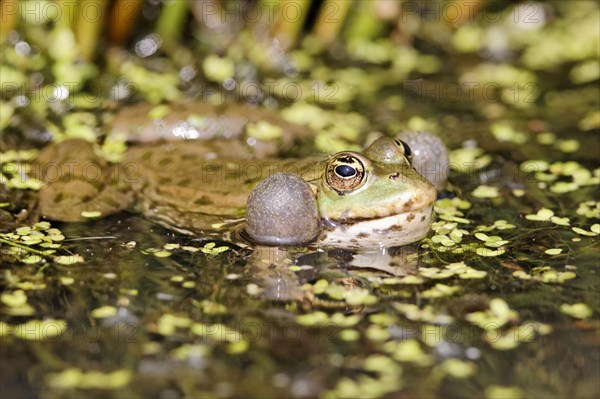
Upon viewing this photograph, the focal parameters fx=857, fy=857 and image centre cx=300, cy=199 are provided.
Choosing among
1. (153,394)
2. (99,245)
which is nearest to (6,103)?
(99,245)

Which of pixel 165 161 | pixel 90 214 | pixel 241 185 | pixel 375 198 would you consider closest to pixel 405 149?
pixel 375 198

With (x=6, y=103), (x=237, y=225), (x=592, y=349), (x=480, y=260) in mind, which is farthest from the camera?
(x=6, y=103)

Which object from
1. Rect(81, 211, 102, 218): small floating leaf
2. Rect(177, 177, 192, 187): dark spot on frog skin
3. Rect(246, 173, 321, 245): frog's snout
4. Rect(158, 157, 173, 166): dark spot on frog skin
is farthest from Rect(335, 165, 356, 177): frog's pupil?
Rect(81, 211, 102, 218): small floating leaf

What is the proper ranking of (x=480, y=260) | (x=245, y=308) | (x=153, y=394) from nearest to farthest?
(x=153, y=394) < (x=245, y=308) < (x=480, y=260)

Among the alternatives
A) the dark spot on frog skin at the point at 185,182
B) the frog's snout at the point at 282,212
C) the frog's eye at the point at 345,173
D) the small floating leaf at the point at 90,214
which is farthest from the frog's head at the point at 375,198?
the small floating leaf at the point at 90,214

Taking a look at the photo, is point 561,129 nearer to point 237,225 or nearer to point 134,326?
point 237,225

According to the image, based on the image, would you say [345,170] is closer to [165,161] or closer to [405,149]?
[405,149]

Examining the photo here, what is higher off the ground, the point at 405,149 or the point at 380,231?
the point at 405,149
